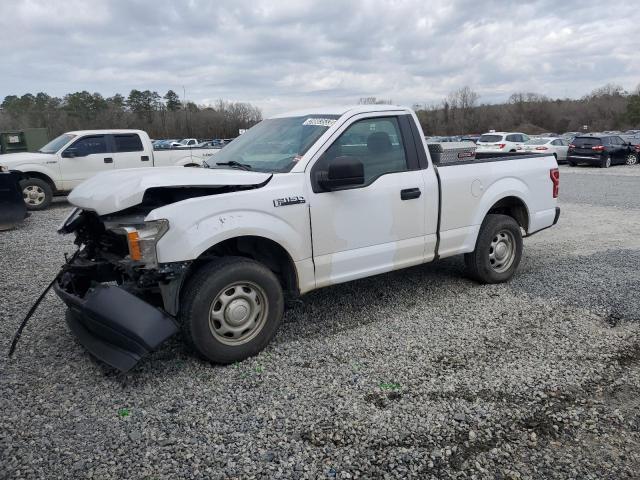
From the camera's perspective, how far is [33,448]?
2955 mm

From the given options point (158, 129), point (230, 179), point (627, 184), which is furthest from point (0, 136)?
point (158, 129)

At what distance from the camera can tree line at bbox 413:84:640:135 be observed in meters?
85.9

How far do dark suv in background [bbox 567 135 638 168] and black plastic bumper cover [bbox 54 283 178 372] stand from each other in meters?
24.7

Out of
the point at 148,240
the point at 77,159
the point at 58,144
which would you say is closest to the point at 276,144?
the point at 148,240

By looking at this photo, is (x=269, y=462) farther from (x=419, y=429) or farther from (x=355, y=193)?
(x=355, y=193)

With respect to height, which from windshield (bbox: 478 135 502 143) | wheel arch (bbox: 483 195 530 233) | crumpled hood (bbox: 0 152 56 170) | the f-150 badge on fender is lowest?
wheel arch (bbox: 483 195 530 233)

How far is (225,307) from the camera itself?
386 centimetres

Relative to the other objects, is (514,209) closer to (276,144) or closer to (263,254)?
(276,144)

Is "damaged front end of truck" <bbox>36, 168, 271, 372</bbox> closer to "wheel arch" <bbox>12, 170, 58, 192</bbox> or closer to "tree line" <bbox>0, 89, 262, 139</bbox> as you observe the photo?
"wheel arch" <bbox>12, 170, 58, 192</bbox>

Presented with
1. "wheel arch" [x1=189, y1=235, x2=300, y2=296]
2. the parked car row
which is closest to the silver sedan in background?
the parked car row

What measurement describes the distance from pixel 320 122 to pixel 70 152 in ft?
32.7

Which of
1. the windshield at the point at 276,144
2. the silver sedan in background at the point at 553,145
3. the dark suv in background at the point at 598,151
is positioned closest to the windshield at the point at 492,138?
the silver sedan in background at the point at 553,145

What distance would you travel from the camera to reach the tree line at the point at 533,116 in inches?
3383

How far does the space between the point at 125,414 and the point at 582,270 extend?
217 inches
